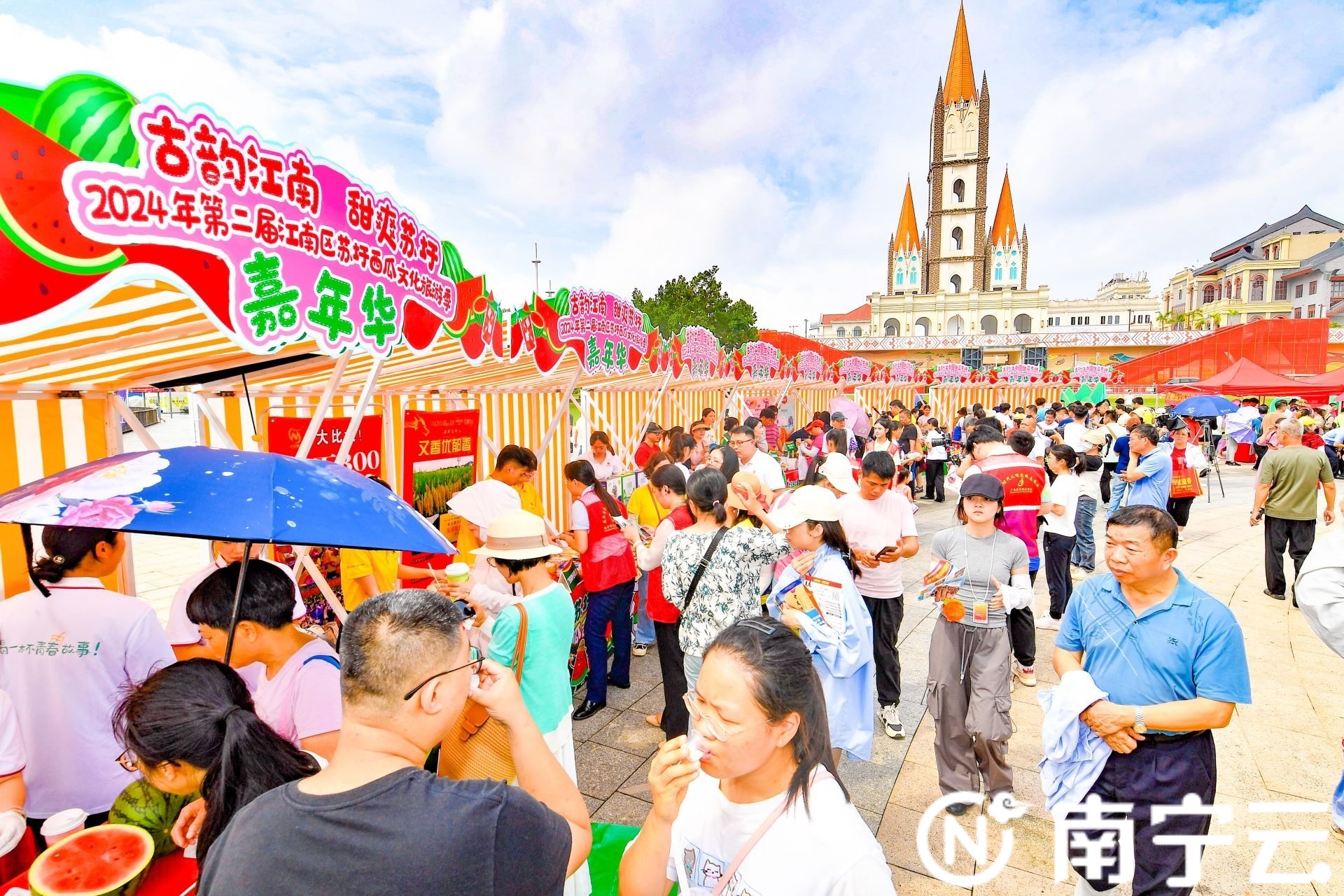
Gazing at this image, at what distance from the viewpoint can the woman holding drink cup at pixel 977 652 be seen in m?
3.13

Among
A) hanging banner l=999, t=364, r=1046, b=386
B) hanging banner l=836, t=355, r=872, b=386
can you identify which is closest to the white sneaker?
hanging banner l=836, t=355, r=872, b=386

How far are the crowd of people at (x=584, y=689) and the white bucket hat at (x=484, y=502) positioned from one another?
22mm

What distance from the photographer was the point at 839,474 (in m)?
4.38

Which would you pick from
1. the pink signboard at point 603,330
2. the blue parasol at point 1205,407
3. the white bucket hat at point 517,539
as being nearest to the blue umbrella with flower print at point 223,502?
the white bucket hat at point 517,539

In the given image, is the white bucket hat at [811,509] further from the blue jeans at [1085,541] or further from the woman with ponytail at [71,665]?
the blue jeans at [1085,541]

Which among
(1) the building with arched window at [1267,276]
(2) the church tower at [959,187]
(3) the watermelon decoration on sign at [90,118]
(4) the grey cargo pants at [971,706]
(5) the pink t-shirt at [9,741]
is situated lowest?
(4) the grey cargo pants at [971,706]

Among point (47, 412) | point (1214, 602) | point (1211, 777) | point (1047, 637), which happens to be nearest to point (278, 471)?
point (47, 412)

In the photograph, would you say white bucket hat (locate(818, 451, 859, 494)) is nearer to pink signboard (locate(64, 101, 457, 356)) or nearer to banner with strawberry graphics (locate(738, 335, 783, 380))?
pink signboard (locate(64, 101, 457, 356))

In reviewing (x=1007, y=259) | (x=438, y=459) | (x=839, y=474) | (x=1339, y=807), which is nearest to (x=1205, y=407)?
(x=1339, y=807)

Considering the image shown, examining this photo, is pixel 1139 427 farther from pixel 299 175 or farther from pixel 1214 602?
pixel 299 175

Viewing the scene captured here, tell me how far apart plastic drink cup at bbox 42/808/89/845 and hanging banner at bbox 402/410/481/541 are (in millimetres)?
3067

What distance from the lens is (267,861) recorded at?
104 centimetres

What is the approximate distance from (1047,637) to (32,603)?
6596mm

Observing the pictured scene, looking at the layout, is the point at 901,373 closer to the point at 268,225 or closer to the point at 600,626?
the point at 600,626
